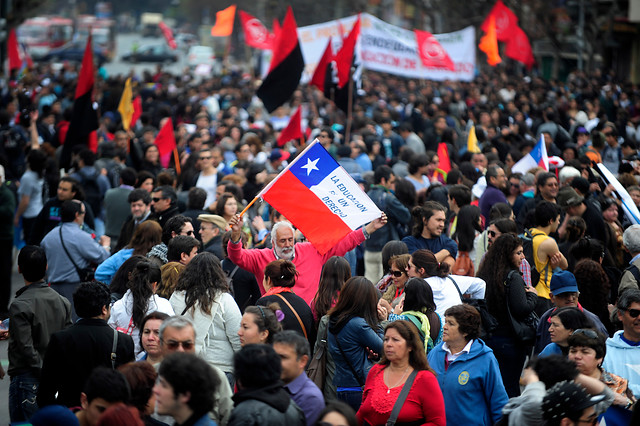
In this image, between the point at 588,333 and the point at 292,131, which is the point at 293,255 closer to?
the point at 588,333

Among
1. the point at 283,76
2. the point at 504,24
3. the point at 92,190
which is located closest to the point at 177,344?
the point at 92,190

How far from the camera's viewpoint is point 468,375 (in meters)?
5.65

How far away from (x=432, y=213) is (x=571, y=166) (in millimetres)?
4186

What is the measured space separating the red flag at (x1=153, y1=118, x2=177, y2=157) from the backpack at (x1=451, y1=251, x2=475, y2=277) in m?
6.89

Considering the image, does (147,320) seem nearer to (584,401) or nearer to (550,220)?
(584,401)

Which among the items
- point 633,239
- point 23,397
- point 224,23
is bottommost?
point 23,397

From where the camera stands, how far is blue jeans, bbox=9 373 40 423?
6.34 meters

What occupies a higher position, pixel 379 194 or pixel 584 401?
pixel 584 401

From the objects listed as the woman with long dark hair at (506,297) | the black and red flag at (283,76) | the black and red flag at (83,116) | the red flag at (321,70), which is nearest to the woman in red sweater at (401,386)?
the woman with long dark hair at (506,297)

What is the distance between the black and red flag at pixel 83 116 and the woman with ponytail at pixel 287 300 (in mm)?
7460

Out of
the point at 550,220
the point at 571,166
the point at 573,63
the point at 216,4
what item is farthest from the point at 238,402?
the point at 216,4

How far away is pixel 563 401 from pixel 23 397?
3.93m

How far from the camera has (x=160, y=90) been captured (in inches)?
1138

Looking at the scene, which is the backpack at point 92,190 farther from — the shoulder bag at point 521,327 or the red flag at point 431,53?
the red flag at point 431,53
